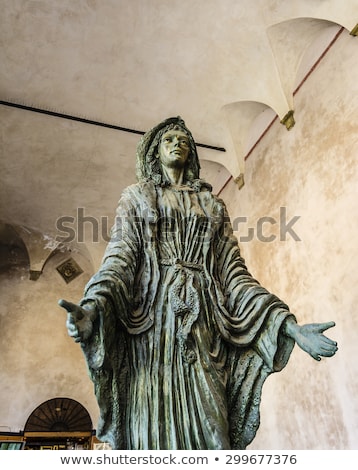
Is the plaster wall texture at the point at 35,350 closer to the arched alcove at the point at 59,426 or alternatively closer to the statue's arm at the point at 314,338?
the arched alcove at the point at 59,426

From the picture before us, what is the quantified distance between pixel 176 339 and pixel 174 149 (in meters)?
1.13

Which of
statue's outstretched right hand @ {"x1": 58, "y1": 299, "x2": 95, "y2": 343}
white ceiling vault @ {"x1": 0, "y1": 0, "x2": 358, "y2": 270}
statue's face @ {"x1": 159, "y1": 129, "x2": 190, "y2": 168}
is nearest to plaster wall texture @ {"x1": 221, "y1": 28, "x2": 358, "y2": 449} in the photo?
white ceiling vault @ {"x1": 0, "y1": 0, "x2": 358, "y2": 270}

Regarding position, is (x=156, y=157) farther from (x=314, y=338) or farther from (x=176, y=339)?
(x=314, y=338)

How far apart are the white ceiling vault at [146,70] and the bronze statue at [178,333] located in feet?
17.6

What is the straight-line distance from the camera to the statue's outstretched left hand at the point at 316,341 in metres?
1.46

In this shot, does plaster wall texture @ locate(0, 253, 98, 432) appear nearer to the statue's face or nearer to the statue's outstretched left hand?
the statue's face

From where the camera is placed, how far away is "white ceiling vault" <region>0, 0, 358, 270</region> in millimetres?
6883

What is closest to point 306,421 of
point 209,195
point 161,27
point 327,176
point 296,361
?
point 296,361

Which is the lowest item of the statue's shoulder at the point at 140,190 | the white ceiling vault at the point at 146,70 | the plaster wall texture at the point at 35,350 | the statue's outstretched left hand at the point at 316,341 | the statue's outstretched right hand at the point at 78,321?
the statue's outstretched left hand at the point at 316,341

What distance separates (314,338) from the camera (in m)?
1.51

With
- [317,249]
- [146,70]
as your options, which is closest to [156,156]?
[317,249]

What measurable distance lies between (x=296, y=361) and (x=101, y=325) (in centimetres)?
510

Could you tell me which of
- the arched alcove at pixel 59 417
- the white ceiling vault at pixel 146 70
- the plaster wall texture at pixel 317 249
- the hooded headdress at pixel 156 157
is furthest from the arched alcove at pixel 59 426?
the hooded headdress at pixel 156 157

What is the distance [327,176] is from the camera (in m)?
5.87
